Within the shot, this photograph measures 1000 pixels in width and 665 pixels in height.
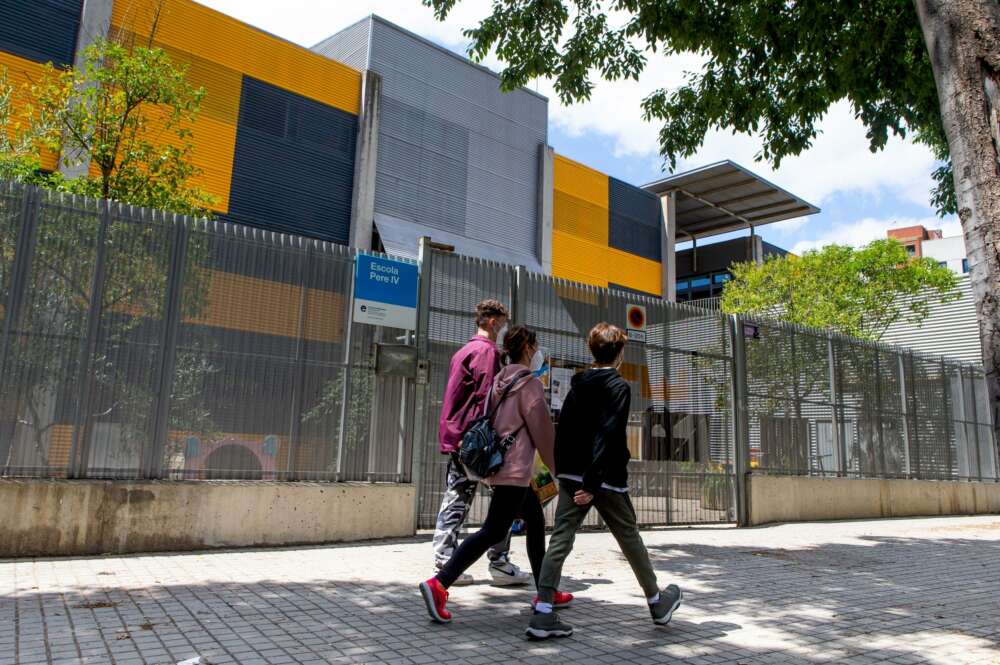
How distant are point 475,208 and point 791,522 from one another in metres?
19.2

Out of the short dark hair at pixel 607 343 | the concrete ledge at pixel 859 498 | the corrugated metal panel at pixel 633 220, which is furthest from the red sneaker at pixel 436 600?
the corrugated metal panel at pixel 633 220

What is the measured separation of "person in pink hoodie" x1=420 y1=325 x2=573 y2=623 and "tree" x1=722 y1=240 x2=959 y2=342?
63.3 ft

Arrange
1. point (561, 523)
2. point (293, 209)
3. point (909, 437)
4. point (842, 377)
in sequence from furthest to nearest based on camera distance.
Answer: point (293, 209) < point (909, 437) < point (842, 377) < point (561, 523)

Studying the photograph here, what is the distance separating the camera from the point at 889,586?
587cm

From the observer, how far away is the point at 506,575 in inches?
207

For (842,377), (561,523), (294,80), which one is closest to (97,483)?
(561,523)

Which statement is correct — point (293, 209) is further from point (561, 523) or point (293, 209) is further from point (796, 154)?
point (561, 523)

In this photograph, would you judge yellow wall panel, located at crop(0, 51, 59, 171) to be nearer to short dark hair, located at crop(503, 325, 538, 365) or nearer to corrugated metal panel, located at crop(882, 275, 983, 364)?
short dark hair, located at crop(503, 325, 538, 365)

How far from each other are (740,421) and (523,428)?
22.4 feet

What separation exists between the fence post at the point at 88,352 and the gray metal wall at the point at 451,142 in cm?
1875

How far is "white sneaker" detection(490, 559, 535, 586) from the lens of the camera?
5227mm

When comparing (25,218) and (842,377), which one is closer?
(25,218)

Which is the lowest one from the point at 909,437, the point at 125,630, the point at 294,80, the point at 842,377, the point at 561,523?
the point at 125,630

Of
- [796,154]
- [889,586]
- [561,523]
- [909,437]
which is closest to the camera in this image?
[561,523]
